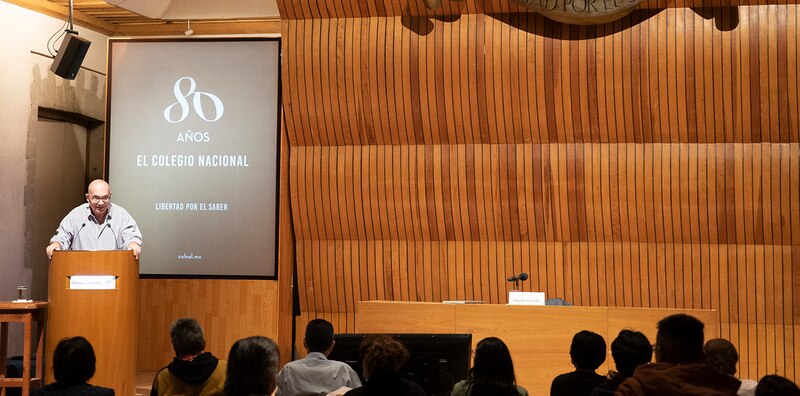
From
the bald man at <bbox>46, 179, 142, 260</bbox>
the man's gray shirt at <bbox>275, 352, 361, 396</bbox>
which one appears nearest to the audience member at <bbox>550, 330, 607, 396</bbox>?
the man's gray shirt at <bbox>275, 352, 361, 396</bbox>

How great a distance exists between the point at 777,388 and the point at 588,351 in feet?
3.26

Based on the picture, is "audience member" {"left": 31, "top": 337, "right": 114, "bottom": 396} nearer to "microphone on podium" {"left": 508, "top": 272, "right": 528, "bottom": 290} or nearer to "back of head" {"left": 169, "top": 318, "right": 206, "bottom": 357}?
"back of head" {"left": 169, "top": 318, "right": 206, "bottom": 357}

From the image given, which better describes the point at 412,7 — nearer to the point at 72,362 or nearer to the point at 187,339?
the point at 187,339

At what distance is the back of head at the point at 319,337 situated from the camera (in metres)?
4.64

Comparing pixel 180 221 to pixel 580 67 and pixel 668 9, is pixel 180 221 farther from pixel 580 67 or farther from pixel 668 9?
pixel 668 9

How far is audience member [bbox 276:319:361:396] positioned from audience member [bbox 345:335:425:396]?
742 mm

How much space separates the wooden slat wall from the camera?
8.46 m

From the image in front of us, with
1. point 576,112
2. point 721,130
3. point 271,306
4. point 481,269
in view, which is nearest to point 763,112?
point 721,130

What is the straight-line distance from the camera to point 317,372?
4.57m

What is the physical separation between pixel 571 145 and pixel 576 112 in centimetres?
32

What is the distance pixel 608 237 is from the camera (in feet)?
29.0

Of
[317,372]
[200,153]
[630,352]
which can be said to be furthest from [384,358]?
[200,153]

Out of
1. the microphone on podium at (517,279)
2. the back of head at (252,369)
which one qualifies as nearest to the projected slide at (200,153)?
the microphone on podium at (517,279)

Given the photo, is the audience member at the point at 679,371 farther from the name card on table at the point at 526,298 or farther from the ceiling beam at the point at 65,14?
the ceiling beam at the point at 65,14
